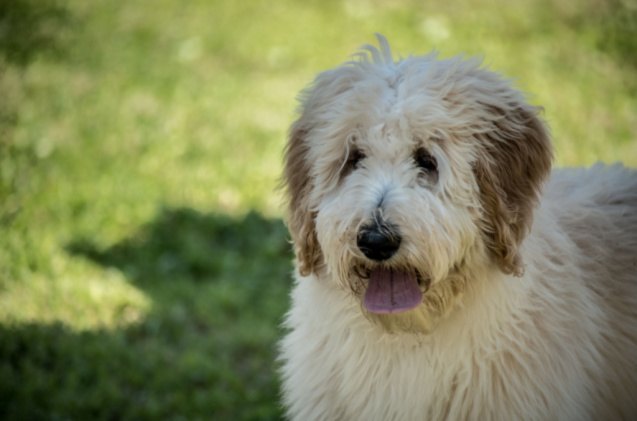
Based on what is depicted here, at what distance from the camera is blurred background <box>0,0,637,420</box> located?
488 cm

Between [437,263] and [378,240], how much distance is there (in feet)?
0.80

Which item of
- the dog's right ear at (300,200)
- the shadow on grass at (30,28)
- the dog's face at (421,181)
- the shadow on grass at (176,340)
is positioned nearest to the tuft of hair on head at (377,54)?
the dog's face at (421,181)

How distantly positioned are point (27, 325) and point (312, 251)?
106 inches

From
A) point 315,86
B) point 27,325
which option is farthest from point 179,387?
point 315,86

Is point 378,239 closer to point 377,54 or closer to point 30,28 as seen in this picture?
point 377,54

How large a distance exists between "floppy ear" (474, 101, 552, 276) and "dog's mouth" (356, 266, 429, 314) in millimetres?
355

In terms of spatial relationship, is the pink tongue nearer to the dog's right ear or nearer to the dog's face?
the dog's face

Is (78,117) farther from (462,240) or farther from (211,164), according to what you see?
(462,240)

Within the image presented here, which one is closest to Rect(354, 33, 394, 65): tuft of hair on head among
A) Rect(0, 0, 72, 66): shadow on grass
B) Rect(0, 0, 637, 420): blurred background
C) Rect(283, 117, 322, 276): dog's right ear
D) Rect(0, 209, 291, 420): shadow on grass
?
Rect(283, 117, 322, 276): dog's right ear

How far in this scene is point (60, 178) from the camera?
22.4 feet

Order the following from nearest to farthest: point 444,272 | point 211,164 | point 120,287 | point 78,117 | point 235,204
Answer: point 444,272 → point 120,287 → point 235,204 → point 211,164 → point 78,117

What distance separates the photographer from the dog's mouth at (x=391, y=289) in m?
2.94

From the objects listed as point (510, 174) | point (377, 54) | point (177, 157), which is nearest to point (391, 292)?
point (510, 174)

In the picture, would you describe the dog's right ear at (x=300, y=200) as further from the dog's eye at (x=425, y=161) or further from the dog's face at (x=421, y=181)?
the dog's eye at (x=425, y=161)
